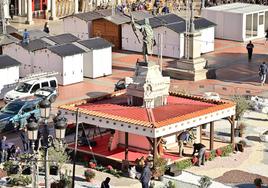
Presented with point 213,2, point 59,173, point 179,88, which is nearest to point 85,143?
point 59,173

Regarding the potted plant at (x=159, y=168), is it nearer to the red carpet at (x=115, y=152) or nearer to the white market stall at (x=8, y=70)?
the red carpet at (x=115, y=152)

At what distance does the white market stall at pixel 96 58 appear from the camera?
48312mm

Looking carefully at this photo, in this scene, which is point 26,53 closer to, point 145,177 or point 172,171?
point 172,171

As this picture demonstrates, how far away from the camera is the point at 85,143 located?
34.5 metres

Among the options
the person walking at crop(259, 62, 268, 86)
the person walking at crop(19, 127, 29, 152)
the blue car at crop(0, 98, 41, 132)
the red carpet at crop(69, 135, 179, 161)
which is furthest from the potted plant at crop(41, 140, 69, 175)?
the person walking at crop(259, 62, 268, 86)

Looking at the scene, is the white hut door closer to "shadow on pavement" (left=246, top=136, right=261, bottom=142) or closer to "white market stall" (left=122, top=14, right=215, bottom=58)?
"white market stall" (left=122, top=14, right=215, bottom=58)

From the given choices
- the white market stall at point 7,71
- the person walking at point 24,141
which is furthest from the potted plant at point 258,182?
the white market stall at point 7,71

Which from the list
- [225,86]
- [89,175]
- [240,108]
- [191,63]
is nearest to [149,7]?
[191,63]

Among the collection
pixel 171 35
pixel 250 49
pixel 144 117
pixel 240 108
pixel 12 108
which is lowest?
pixel 12 108

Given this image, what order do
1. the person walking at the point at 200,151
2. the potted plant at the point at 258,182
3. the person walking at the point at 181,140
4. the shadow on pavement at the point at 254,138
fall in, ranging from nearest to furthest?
the potted plant at the point at 258,182 → the person walking at the point at 200,151 → the person walking at the point at 181,140 → the shadow on pavement at the point at 254,138

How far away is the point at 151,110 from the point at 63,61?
14062 mm

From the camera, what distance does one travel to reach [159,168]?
102 feet

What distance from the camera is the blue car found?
A: 121 feet

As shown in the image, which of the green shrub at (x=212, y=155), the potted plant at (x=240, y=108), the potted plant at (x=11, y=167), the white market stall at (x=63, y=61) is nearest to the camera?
the potted plant at (x=11, y=167)
